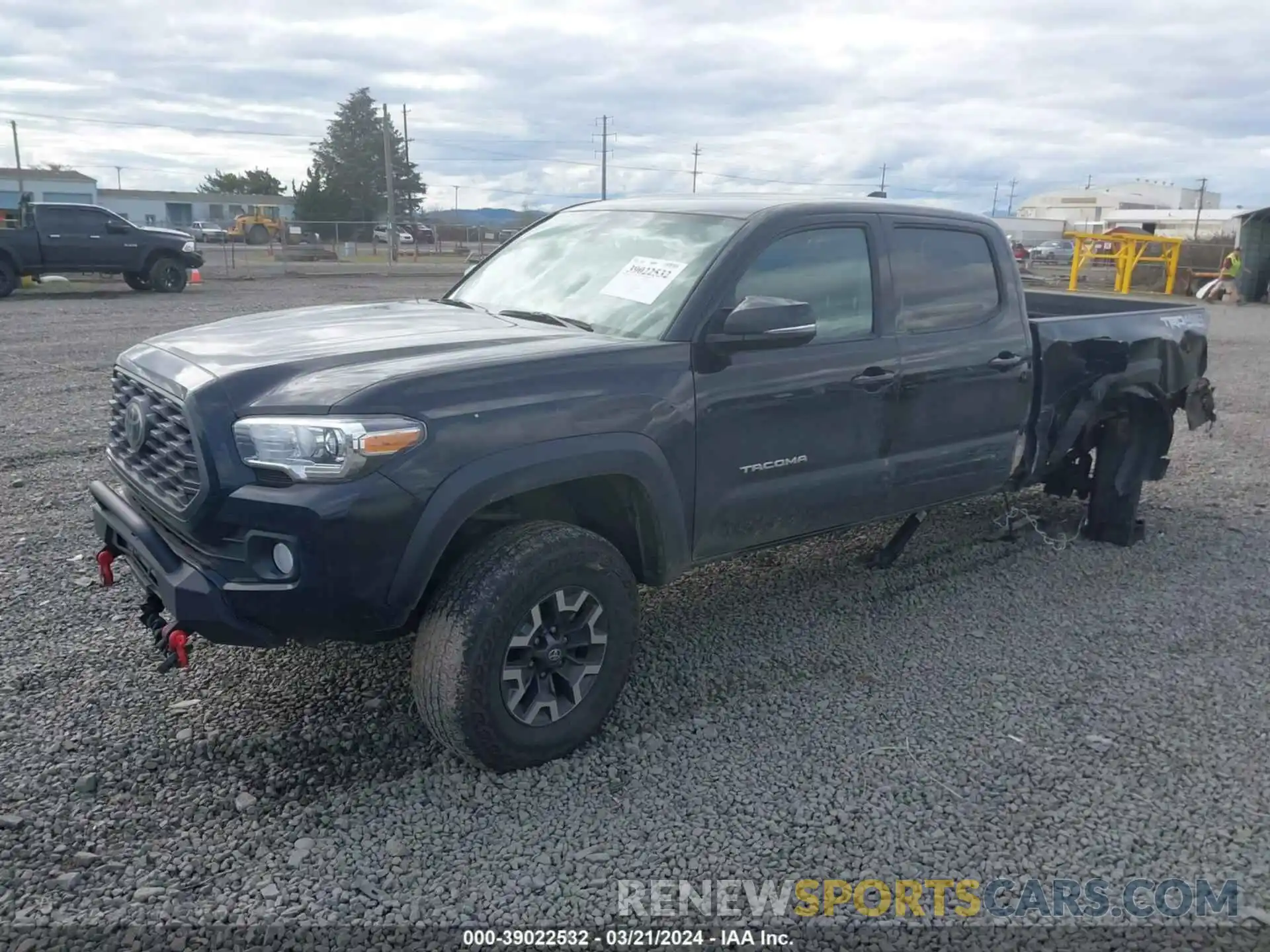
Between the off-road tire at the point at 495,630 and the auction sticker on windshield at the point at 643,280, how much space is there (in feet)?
3.46

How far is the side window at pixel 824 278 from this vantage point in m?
4.08

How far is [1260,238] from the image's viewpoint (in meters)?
26.3

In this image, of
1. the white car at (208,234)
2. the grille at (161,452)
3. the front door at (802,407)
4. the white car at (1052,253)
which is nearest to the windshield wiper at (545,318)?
the front door at (802,407)

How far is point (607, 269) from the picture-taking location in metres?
4.30

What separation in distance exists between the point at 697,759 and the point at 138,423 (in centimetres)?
226

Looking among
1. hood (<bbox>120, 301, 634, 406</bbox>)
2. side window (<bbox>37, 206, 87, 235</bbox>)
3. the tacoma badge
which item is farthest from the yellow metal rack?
hood (<bbox>120, 301, 634, 406</bbox>)

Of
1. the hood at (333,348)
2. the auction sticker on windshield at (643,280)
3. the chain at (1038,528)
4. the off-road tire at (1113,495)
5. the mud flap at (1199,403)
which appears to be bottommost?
the chain at (1038,528)

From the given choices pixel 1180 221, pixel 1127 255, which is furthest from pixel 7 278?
pixel 1180 221

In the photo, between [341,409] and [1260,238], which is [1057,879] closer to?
[341,409]

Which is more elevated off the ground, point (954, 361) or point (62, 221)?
point (62, 221)

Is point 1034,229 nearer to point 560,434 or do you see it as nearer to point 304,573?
point 560,434

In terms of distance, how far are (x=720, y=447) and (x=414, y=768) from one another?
156 centimetres

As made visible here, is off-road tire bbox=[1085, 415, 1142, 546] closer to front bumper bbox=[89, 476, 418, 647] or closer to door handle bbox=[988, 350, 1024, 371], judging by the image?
door handle bbox=[988, 350, 1024, 371]

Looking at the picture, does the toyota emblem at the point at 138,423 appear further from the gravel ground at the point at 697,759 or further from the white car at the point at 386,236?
the white car at the point at 386,236
